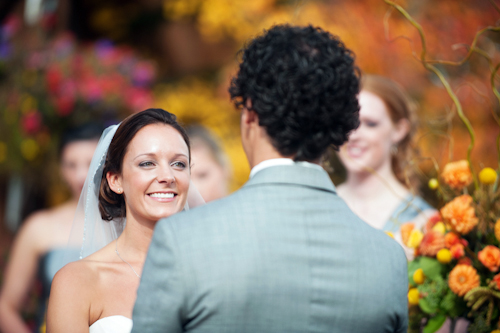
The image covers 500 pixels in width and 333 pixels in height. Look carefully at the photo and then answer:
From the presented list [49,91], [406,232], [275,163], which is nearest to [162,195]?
[275,163]

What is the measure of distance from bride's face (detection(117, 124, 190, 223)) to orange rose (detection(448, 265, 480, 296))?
1.19 meters

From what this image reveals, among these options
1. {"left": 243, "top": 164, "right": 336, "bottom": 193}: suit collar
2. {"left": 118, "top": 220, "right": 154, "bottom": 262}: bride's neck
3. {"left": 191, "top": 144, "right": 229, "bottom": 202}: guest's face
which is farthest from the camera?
{"left": 191, "top": 144, "right": 229, "bottom": 202}: guest's face

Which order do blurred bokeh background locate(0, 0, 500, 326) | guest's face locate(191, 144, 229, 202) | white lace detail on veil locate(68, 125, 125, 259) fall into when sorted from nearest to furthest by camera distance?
1. white lace detail on veil locate(68, 125, 125, 259)
2. guest's face locate(191, 144, 229, 202)
3. blurred bokeh background locate(0, 0, 500, 326)

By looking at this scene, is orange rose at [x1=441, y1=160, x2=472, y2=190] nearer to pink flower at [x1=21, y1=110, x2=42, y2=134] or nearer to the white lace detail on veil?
the white lace detail on veil

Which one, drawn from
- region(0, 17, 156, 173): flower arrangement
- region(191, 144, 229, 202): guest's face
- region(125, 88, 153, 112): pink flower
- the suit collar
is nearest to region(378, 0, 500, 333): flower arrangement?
the suit collar

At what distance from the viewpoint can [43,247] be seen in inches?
140

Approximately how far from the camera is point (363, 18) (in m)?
6.70

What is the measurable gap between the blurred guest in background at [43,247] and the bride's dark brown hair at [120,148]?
1.31 m

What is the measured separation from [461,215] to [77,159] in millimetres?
2777

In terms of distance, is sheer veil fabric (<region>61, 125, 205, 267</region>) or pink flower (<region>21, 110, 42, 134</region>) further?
pink flower (<region>21, 110, 42, 134</region>)

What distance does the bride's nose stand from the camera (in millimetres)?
2078

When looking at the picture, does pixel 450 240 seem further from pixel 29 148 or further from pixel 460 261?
pixel 29 148

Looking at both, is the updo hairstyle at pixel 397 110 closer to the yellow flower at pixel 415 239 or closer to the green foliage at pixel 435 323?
the yellow flower at pixel 415 239

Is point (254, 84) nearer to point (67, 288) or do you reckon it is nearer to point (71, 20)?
point (67, 288)
